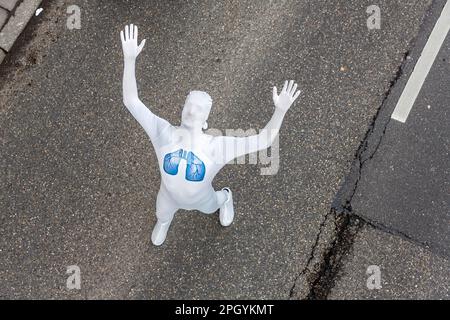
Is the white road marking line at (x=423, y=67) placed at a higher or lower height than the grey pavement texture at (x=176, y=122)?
higher

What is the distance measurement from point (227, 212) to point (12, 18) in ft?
9.26

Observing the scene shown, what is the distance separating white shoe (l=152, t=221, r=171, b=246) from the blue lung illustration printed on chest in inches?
51.6

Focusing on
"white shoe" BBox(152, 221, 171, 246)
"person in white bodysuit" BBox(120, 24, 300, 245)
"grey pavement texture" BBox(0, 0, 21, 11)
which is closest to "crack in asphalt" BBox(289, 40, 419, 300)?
"white shoe" BBox(152, 221, 171, 246)

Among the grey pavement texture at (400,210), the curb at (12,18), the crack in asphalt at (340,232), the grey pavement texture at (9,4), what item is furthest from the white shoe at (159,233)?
the grey pavement texture at (9,4)

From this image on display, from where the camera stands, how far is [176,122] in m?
5.25

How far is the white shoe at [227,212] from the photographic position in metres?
4.91

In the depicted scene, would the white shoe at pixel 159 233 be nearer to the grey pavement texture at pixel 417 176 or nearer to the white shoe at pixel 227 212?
the white shoe at pixel 227 212

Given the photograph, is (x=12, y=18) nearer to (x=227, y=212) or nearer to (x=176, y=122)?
(x=176, y=122)

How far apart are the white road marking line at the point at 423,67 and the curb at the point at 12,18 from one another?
11.9 ft

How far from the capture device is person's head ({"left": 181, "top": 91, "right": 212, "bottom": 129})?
11.6ft

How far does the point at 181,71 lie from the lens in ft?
17.5

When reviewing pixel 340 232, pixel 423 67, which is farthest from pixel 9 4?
pixel 423 67

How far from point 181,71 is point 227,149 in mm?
1847
